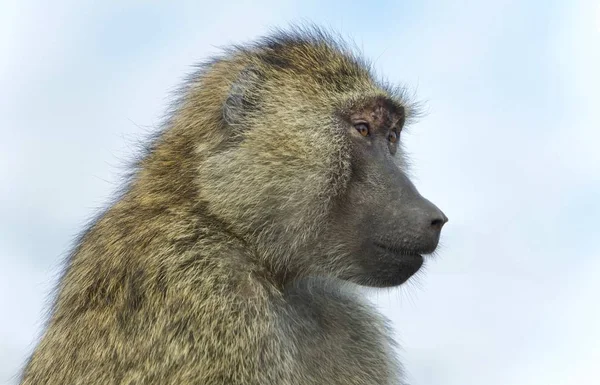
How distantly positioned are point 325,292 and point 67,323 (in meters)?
1.83

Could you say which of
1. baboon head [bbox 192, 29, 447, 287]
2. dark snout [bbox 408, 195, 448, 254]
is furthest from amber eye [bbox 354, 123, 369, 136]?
dark snout [bbox 408, 195, 448, 254]

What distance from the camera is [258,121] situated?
243 inches

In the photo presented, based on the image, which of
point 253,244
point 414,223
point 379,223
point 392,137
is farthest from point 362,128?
point 253,244

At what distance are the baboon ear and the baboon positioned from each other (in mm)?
10

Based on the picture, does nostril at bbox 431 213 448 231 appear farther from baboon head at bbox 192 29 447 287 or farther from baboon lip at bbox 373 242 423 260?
baboon lip at bbox 373 242 423 260

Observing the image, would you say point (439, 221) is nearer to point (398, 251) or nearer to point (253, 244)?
point (398, 251)

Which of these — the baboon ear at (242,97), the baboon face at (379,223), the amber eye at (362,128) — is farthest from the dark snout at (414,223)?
the baboon ear at (242,97)

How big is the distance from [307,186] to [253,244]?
541 mm

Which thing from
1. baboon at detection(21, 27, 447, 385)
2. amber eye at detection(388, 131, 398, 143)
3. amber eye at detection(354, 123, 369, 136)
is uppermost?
amber eye at detection(354, 123, 369, 136)

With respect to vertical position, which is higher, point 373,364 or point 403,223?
point 403,223

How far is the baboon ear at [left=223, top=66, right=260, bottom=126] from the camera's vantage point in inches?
242

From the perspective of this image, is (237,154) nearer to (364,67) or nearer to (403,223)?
(403,223)

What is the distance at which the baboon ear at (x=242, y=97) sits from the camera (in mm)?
6145

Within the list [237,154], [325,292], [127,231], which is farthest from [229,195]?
[325,292]
